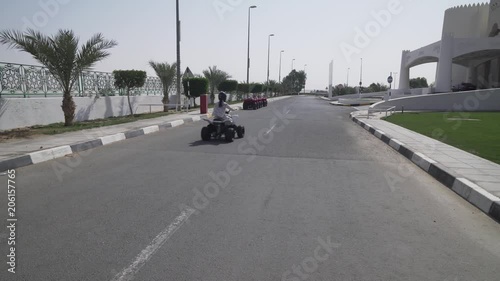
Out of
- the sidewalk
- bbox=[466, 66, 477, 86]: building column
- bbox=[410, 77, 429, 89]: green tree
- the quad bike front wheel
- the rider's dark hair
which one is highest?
bbox=[410, 77, 429, 89]: green tree

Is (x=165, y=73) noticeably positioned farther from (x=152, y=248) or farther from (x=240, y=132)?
(x=152, y=248)

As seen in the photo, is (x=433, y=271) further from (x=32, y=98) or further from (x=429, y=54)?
(x=429, y=54)

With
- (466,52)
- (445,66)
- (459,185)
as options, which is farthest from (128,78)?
(466,52)

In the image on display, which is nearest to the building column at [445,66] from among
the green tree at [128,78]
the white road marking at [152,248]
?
the green tree at [128,78]

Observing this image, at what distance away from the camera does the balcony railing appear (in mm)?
12703

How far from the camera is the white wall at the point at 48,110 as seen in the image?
40.6 feet

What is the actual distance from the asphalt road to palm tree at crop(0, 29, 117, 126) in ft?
24.8

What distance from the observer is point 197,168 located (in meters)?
7.43

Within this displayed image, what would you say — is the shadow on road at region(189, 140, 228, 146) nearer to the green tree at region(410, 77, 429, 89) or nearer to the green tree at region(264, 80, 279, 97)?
the green tree at region(264, 80, 279, 97)

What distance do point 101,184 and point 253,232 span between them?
3252 millimetres

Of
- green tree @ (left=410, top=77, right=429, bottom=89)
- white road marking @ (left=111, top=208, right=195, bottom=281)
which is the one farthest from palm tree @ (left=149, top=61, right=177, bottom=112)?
green tree @ (left=410, top=77, right=429, bottom=89)

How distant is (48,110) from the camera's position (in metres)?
14.5

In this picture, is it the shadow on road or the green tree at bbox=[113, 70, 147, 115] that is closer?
the shadow on road

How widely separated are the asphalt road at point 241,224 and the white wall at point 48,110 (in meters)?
6.03
